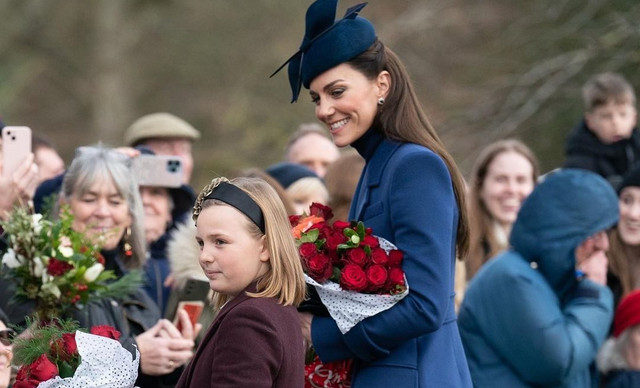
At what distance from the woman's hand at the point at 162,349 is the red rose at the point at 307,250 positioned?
4.47ft

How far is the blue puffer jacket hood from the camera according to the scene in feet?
18.2

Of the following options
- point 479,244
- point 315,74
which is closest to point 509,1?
point 479,244

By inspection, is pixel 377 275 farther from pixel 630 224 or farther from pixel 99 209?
pixel 630 224

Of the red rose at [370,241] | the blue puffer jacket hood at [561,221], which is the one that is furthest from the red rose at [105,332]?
the blue puffer jacket hood at [561,221]

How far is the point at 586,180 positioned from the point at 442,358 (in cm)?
175

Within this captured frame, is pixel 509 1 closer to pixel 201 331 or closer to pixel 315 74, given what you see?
pixel 201 331

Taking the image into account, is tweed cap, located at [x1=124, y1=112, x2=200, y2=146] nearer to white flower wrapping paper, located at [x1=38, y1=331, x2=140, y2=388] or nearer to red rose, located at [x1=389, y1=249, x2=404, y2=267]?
red rose, located at [x1=389, y1=249, x2=404, y2=267]

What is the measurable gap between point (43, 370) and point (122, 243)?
2.23 meters

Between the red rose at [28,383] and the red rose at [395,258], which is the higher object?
the red rose at [395,258]

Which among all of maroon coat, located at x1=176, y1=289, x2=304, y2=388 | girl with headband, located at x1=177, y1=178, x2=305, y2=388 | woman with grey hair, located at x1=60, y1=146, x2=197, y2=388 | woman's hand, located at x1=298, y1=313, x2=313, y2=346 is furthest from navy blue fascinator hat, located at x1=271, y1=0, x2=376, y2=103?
woman with grey hair, located at x1=60, y1=146, x2=197, y2=388

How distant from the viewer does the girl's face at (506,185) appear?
25.7 ft

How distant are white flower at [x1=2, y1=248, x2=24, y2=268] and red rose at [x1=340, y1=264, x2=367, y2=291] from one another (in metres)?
1.68

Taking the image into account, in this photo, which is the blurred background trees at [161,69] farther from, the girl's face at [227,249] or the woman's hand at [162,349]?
the girl's face at [227,249]

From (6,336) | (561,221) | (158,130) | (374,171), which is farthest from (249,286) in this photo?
(158,130)
